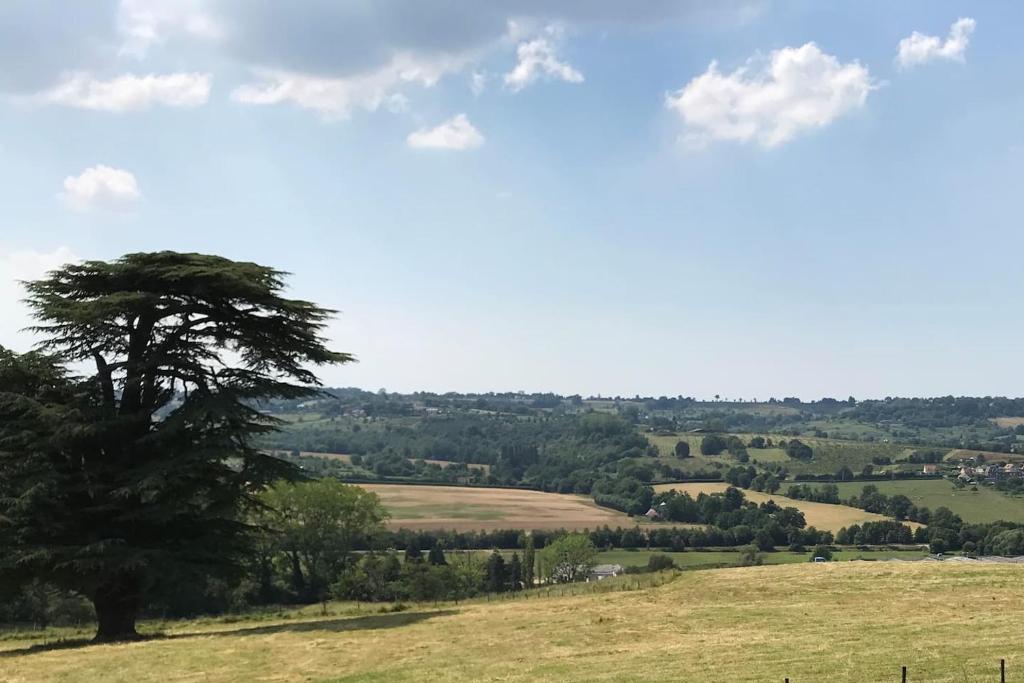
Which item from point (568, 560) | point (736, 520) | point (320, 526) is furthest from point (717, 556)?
point (320, 526)

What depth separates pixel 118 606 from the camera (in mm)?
27547

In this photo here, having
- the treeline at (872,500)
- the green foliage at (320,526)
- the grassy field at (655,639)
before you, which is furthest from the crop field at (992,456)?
the grassy field at (655,639)

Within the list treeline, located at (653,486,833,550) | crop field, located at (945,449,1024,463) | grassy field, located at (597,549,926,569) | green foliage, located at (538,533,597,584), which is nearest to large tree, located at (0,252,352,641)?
green foliage, located at (538,533,597,584)

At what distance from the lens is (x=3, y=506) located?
25328mm

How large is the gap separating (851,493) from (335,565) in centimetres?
11487

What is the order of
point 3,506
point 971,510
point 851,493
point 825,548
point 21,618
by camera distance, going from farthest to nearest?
point 851,493 < point 971,510 < point 825,548 < point 21,618 < point 3,506

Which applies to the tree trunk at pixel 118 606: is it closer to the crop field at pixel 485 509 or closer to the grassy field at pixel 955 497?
the crop field at pixel 485 509

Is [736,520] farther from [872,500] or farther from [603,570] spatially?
[603,570]

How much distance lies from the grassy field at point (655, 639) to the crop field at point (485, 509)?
96.0 m

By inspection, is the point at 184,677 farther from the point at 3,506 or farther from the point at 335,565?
the point at 335,565

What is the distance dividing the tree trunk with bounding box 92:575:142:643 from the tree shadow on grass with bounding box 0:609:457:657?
2.52ft

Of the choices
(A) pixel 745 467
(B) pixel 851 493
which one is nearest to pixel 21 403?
(B) pixel 851 493

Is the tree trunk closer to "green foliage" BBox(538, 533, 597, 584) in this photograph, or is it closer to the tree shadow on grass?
the tree shadow on grass

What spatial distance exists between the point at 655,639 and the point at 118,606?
1778cm
